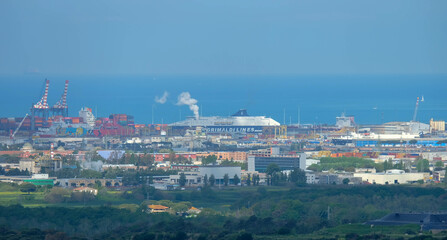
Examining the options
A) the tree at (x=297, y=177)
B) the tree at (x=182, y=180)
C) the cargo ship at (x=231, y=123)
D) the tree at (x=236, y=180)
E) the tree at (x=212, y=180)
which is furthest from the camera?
the cargo ship at (x=231, y=123)

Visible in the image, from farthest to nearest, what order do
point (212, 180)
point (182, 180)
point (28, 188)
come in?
point (212, 180)
point (182, 180)
point (28, 188)

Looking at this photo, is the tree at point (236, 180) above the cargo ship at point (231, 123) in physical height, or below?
below

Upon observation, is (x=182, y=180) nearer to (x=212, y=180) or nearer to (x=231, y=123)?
(x=212, y=180)

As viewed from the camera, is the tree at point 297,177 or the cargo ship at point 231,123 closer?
the tree at point 297,177

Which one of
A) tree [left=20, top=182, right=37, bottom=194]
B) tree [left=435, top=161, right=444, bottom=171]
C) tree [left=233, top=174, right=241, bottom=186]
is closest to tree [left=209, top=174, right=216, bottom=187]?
tree [left=233, top=174, right=241, bottom=186]

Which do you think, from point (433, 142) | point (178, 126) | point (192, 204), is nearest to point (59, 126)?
point (178, 126)

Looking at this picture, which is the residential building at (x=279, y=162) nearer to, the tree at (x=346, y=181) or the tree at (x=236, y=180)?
the tree at (x=346, y=181)

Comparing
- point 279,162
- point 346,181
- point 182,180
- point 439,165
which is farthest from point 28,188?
point 439,165

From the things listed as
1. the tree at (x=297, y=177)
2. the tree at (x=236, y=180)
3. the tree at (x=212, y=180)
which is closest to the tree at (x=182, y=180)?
the tree at (x=212, y=180)

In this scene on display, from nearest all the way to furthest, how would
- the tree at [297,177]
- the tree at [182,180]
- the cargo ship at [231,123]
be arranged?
1. the tree at [182,180]
2. the tree at [297,177]
3. the cargo ship at [231,123]
